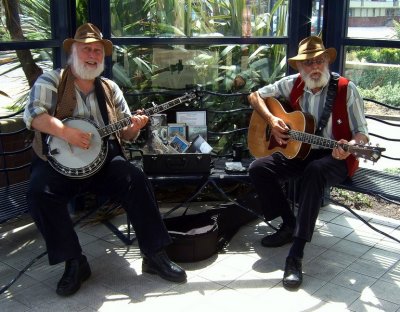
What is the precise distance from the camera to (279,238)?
12.1 ft

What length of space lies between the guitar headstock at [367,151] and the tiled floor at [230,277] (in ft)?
2.51

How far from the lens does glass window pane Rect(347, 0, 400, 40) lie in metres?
3.88

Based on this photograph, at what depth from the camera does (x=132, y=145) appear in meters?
4.13

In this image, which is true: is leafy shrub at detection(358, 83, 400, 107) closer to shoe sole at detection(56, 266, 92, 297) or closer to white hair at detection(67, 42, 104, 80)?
white hair at detection(67, 42, 104, 80)

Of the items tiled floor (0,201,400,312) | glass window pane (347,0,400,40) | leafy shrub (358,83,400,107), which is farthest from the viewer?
leafy shrub (358,83,400,107)

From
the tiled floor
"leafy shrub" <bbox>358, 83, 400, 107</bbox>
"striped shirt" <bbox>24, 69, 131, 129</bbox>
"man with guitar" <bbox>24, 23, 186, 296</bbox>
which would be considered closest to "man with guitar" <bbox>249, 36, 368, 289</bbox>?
the tiled floor

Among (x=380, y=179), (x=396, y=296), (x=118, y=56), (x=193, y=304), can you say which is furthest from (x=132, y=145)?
(x=396, y=296)

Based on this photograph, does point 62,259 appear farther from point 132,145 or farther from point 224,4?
point 224,4

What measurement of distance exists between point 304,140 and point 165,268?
45.9 inches

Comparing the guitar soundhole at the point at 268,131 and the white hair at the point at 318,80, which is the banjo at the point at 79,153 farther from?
the white hair at the point at 318,80

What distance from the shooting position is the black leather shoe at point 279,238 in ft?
12.0

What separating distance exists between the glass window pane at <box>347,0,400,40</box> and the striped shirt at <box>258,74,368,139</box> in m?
0.73

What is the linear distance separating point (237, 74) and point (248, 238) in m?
1.45

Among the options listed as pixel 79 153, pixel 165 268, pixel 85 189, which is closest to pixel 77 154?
pixel 79 153
